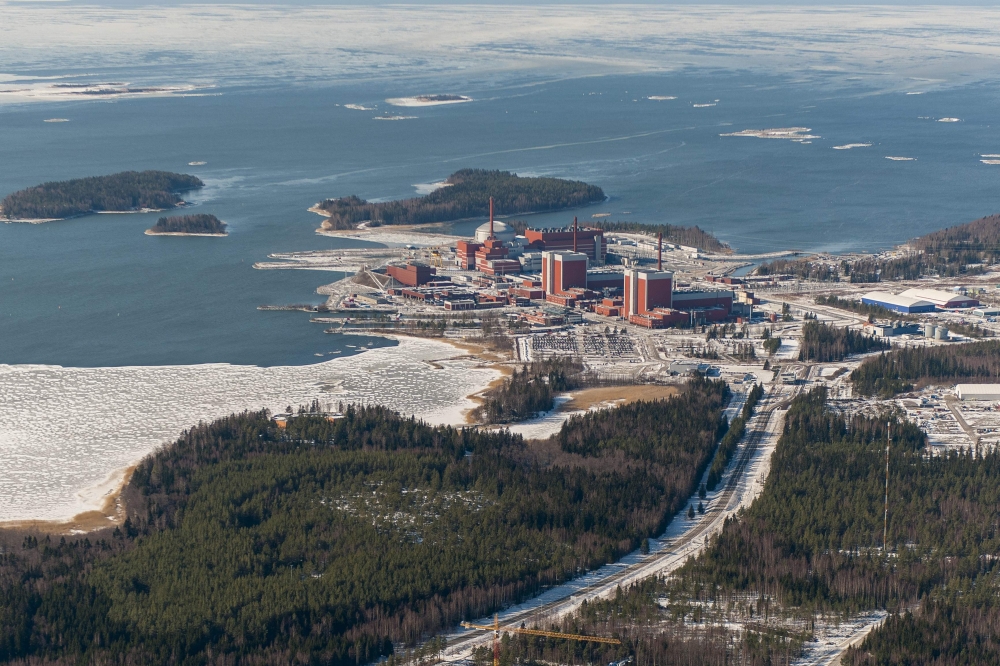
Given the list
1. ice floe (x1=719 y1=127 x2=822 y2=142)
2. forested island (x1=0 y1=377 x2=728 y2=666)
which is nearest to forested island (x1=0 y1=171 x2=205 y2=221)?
forested island (x1=0 y1=377 x2=728 y2=666)

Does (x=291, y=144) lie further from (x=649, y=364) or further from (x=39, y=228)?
(x=649, y=364)

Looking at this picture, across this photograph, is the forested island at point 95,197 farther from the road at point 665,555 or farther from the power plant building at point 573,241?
the road at point 665,555

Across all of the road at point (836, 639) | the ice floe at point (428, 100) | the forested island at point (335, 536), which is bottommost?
the road at point (836, 639)

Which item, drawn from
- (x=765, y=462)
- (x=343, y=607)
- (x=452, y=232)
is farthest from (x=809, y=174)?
(x=343, y=607)

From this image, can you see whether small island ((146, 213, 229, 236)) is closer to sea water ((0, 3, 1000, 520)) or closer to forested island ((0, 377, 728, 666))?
sea water ((0, 3, 1000, 520))

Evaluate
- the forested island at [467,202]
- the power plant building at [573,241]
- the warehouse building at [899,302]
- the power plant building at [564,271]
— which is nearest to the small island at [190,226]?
the forested island at [467,202]

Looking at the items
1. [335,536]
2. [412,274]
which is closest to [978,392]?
[335,536]
